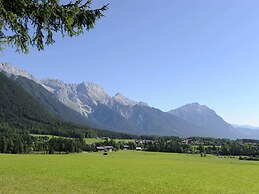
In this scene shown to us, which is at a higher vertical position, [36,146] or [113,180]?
[36,146]

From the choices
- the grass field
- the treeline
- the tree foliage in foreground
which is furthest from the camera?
the treeline

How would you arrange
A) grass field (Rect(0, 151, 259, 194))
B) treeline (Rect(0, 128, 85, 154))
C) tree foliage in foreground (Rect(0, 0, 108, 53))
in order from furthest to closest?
treeline (Rect(0, 128, 85, 154)) → grass field (Rect(0, 151, 259, 194)) → tree foliage in foreground (Rect(0, 0, 108, 53))

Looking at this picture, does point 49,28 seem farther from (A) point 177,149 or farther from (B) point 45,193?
(A) point 177,149

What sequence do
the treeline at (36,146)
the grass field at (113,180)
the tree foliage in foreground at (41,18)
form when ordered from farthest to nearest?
the treeline at (36,146)
the grass field at (113,180)
the tree foliage in foreground at (41,18)

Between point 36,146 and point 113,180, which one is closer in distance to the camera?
point 113,180

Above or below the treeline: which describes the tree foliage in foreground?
above

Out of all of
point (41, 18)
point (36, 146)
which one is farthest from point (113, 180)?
point (36, 146)

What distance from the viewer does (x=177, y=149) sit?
572 feet

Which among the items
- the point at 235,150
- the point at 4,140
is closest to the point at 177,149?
the point at 235,150

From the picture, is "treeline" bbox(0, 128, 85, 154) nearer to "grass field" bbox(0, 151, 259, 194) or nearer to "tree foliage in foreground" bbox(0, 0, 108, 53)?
"grass field" bbox(0, 151, 259, 194)

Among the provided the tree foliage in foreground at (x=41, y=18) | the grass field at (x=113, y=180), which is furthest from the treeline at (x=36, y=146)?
the tree foliage in foreground at (x=41, y=18)

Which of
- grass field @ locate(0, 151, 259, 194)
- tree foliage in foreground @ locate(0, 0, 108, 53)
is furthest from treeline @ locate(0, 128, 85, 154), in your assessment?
tree foliage in foreground @ locate(0, 0, 108, 53)

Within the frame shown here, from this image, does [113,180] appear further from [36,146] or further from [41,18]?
[36,146]

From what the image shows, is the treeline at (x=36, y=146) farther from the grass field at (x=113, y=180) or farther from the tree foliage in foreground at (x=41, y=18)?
the tree foliage in foreground at (x=41, y=18)
